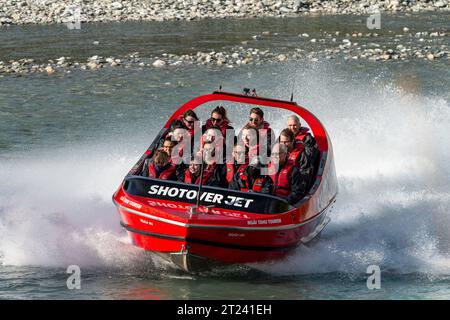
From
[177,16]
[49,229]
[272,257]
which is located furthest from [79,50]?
[272,257]

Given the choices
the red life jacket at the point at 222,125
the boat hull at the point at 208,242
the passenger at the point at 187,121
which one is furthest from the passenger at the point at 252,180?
the passenger at the point at 187,121

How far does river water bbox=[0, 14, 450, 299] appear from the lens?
476 inches

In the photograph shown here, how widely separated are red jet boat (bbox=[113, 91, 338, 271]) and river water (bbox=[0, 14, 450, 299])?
371mm

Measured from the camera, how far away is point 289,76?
26.7 m

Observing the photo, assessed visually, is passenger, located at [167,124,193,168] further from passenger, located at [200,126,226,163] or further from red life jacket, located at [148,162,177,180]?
passenger, located at [200,126,226,163]

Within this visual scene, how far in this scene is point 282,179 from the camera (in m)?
12.5

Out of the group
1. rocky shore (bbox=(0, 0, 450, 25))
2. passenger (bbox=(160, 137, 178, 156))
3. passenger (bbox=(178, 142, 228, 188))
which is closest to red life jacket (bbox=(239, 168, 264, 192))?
passenger (bbox=(178, 142, 228, 188))

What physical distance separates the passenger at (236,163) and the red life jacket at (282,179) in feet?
1.27

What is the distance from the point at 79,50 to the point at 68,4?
267 inches

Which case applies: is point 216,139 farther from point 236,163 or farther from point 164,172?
point 164,172

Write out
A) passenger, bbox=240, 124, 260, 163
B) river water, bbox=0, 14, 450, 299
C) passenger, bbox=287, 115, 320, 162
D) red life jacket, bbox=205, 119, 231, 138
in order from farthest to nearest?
red life jacket, bbox=205, 119, 231, 138 → passenger, bbox=287, 115, 320, 162 → passenger, bbox=240, 124, 260, 163 → river water, bbox=0, 14, 450, 299

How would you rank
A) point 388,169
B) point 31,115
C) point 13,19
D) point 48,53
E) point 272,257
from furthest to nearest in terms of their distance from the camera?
point 13,19 < point 48,53 < point 31,115 < point 388,169 < point 272,257

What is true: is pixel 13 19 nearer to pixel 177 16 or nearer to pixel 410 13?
pixel 177 16

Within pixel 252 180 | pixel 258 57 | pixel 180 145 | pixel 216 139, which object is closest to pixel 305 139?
pixel 216 139
